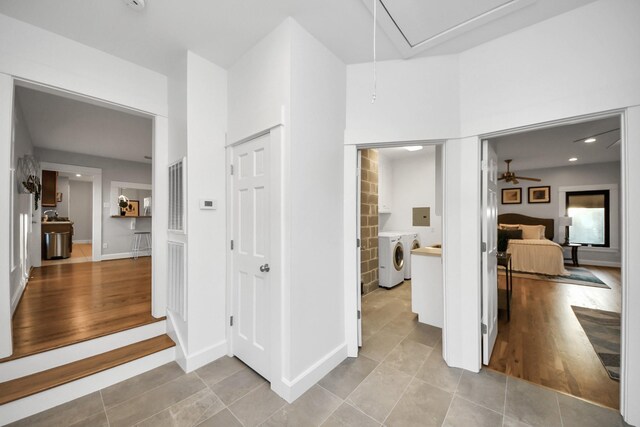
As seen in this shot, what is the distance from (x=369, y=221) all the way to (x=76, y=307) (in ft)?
13.0

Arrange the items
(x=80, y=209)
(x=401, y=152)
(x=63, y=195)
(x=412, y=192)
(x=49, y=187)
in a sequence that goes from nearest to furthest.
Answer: (x=401, y=152)
(x=412, y=192)
(x=49, y=187)
(x=63, y=195)
(x=80, y=209)

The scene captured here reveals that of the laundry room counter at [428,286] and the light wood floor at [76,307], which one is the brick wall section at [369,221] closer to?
the laundry room counter at [428,286]

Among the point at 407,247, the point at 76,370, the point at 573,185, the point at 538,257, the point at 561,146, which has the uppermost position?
the point at 561,146

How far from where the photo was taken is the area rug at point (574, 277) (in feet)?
15.7

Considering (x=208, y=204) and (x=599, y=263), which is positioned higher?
(x=208, y=204)

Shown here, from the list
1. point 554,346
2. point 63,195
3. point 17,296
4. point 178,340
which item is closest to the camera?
point 178,340

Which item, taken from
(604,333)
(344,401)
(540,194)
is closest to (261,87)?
(344,401)

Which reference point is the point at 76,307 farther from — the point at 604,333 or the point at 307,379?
the point at 604,333

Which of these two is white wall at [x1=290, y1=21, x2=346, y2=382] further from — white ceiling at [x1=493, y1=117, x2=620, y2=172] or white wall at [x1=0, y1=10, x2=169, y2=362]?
white ceiling at [x1=493, y1=117, x2=620, y2=172]

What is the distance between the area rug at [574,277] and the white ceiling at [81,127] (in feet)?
25.6

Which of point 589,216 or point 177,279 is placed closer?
point 177,279

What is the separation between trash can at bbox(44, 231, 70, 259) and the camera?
19.0ft

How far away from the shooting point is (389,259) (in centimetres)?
438

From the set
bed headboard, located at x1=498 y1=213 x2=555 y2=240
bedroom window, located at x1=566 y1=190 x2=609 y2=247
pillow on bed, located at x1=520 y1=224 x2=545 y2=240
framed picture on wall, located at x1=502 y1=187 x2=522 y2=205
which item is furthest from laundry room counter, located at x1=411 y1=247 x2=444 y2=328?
bedroom window, located at x1=566 y1=190 x2=609 y2=247
